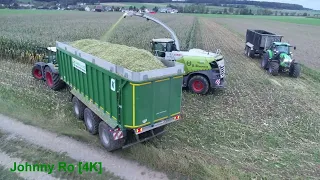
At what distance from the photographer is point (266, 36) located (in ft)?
60.3

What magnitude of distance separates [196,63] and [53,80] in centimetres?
608

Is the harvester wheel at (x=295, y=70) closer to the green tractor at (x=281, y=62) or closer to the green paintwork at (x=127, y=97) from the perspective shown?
the green tractor at (x=281, y=62)

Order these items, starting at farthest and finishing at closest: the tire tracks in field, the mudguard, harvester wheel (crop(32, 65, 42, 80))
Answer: harvester wheel (crop(32, 65, 42, 80)) → the mudguard → the tire tracks in field

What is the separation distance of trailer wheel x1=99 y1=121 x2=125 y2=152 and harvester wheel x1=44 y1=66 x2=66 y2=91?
4870mm

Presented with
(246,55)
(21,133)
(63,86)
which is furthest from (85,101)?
(246,55)

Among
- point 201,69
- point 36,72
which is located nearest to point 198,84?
point 201,69

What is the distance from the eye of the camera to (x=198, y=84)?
11.2m

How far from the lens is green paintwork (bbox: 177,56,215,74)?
10875mm

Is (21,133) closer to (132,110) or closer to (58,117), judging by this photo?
(58,117)

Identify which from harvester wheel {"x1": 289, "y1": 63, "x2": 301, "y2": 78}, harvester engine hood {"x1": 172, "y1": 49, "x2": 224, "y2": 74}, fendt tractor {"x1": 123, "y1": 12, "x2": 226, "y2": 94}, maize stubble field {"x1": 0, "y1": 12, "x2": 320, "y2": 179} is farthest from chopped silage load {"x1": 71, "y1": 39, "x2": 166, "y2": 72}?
harvester wheel {"x1": 289, "y1": 63, "x2": 301, "y2": 78}

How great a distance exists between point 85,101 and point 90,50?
1.62 metres

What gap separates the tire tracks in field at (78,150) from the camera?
6.27 meters

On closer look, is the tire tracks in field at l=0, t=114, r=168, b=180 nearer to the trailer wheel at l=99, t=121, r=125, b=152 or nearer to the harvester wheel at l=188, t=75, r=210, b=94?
the trailer wheel at l=99, t=121, r=125, b=152

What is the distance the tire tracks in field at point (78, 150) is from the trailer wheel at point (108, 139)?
0.77 ft
